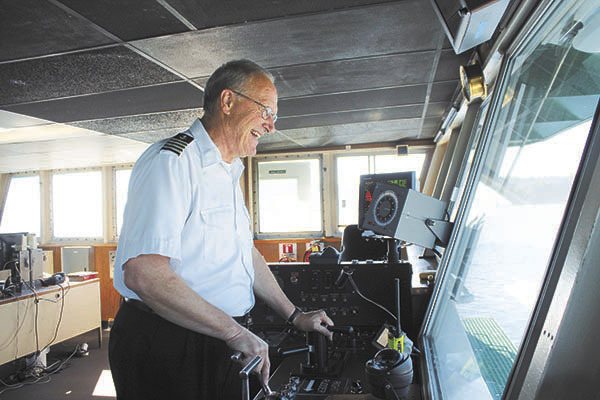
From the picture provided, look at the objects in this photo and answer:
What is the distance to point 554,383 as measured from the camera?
0.61 metres

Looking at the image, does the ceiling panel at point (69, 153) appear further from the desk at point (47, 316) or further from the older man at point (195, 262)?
the older man at point (195, 262)

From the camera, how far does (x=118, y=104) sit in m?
3.80

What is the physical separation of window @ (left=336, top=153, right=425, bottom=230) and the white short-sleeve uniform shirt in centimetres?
541

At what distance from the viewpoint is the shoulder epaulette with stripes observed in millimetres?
1364

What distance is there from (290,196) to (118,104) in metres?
3.74

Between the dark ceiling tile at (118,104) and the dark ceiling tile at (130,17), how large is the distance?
99 cm

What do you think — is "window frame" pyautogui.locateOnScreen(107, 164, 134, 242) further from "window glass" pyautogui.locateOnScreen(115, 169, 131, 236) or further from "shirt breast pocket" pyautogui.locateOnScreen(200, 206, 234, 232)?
"shirt breast pocket" pyautogui.locateOnScreen(200, 206, 234, 232)

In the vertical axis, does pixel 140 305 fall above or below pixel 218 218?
below

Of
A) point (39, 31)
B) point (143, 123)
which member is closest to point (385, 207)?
point (39, 31)

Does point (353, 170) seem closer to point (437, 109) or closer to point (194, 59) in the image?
point (437, 109)

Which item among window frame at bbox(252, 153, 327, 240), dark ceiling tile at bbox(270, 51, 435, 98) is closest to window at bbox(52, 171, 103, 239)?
window frame at bbox(252, 153, 327, 240)

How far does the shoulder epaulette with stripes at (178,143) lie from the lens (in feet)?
4.48

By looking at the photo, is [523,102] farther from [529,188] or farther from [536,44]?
[529,188]

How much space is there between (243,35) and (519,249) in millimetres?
1876
